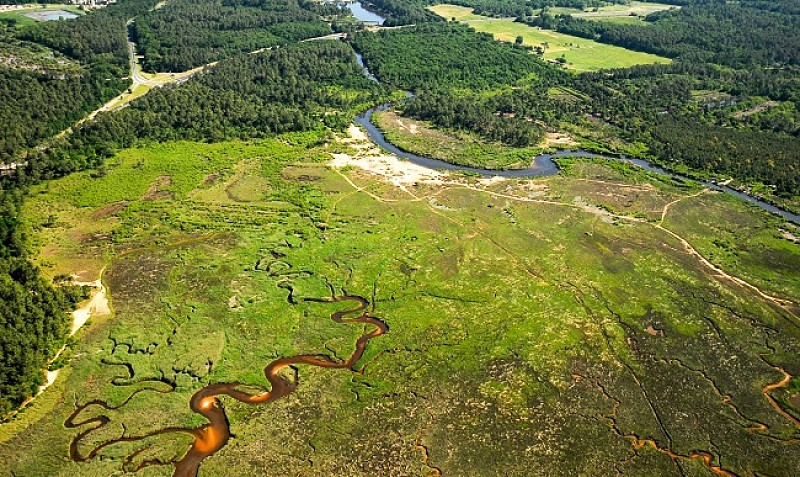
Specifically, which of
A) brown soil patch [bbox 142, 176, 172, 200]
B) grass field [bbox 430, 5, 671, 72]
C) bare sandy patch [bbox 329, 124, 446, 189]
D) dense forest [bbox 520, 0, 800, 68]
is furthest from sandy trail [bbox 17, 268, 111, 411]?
dense forest [bbox 520, 0, 800, 68]

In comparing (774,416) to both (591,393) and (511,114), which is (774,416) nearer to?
(591,393)

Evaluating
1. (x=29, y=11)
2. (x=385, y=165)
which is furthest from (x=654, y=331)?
(x=29, y=11)

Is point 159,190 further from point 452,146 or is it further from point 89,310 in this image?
point 452,146

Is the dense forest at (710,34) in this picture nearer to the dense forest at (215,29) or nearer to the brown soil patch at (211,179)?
the dense forest at (215,29)

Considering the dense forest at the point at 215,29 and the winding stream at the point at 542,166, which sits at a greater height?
the dense forest at the point at 215,29

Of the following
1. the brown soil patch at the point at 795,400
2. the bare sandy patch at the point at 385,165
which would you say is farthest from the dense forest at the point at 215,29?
the brown soil patch at the point at 795,400
